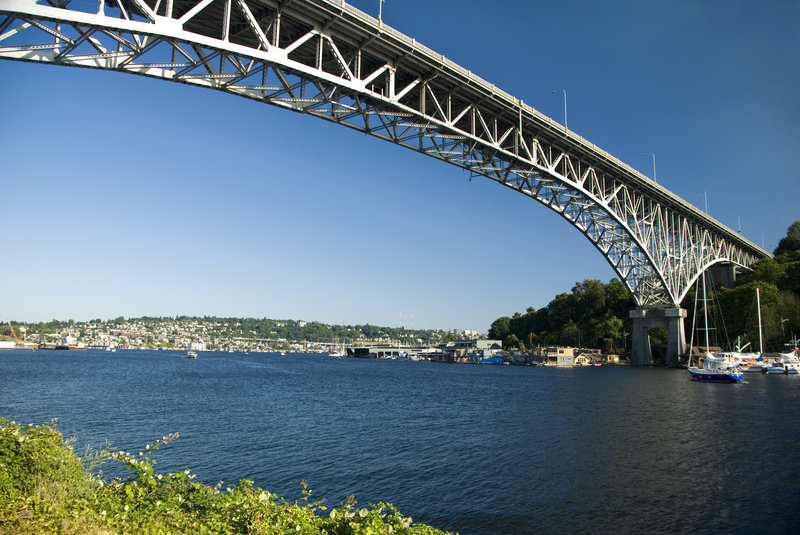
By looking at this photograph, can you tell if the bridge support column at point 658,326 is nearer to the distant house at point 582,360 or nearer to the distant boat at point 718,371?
the distant boat at point 718,371

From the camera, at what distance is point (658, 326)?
76875 millimetres

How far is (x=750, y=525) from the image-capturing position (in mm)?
14156

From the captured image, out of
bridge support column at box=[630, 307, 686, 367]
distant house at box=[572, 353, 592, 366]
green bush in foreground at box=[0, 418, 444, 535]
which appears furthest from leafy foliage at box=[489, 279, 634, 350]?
green bush in foreground at box=[0, 418, 444, 535]

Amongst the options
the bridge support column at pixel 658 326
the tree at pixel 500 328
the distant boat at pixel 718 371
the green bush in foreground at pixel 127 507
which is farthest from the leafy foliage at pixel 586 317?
the green bush in foreground at pixel 127 507

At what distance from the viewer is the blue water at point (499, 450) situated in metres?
15.3

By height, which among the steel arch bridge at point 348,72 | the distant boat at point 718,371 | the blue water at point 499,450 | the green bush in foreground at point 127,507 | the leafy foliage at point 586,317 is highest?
the steel arch bridge at point 348,72

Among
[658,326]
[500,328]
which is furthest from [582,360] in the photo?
[500,328]

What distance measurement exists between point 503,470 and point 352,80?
63.1 feet

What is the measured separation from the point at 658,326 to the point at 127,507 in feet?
269

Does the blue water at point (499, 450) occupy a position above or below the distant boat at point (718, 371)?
below

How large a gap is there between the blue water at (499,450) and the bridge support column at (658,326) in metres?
31.5

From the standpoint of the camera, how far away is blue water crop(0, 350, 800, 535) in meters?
15.3

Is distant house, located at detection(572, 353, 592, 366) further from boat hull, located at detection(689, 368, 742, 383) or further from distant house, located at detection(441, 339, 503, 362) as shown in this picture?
boat hull, located at detection(689, 368, 742, 383)

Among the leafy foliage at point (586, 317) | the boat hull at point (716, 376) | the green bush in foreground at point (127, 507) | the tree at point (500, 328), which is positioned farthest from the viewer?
the tree at point (500, 328)
